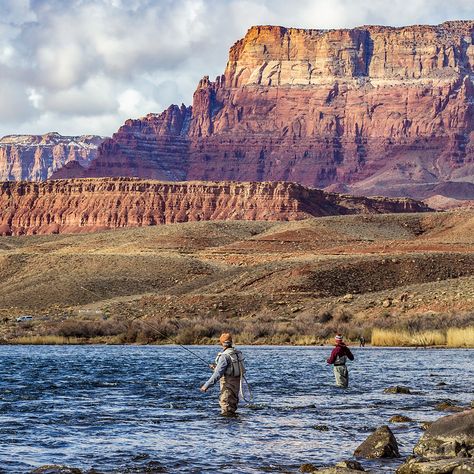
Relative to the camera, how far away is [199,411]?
1159 inches

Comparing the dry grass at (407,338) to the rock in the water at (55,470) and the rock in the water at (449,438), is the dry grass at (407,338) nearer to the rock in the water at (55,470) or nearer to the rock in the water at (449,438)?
the rock in the water at (449,438)

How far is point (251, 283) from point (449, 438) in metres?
58.5

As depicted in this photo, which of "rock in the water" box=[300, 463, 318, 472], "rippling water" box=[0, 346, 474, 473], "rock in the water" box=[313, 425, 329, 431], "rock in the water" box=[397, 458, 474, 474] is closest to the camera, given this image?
"rock in the water" box=[397, 458, 474, 474]


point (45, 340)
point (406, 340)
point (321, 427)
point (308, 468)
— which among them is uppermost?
point (406, 340)

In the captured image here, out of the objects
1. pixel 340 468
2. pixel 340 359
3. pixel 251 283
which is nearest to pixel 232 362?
pixel 340 468

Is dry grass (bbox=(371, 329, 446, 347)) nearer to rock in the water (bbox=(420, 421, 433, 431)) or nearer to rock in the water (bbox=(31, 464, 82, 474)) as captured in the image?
rock in the water (bbox=(420, 421, 433, 431))

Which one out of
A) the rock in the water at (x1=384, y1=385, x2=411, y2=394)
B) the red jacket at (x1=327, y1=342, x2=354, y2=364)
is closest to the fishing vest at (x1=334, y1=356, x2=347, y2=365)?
the red jacket at (x1=327, y1=342, x2=354, y2=364)

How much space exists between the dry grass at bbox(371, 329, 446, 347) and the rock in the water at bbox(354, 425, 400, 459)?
104 feet

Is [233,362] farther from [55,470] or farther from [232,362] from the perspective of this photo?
[55,470]

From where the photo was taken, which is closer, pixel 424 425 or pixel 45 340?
pixel 424 425

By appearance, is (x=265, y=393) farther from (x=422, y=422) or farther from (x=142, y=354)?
(x=142, y=354)

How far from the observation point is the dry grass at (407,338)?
54.0 meters

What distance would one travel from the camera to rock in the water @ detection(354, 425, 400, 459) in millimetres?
22062

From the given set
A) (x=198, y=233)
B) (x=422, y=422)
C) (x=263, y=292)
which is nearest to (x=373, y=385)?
(x=422, y=422)
